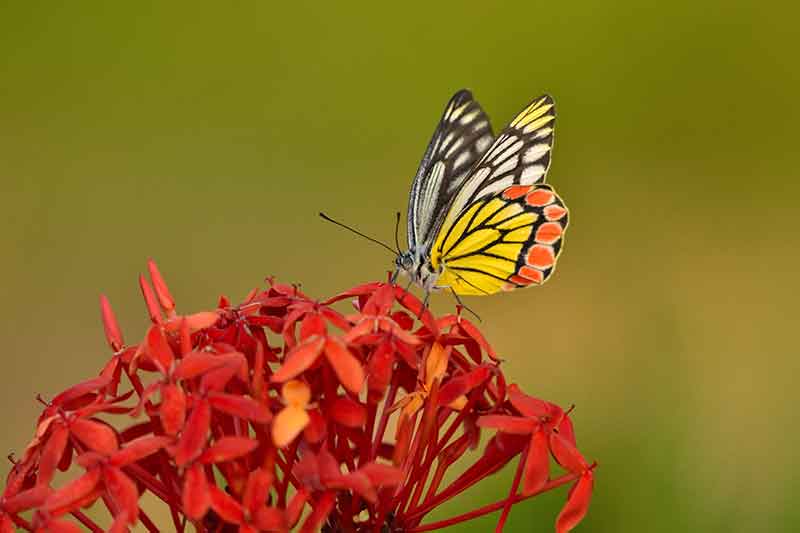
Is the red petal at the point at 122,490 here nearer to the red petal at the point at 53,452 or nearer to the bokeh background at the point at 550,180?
the red petal at the point at 53,452

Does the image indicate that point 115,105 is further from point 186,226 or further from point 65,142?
point 186,226

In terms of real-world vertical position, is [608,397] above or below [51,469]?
below

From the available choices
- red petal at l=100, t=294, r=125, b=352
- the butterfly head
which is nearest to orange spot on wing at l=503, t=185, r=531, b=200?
the butterfly head

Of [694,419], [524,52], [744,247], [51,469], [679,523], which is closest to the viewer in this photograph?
[51,469]

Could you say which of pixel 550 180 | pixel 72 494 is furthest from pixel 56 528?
pixel 550 180

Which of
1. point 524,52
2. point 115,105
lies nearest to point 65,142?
point 115,105

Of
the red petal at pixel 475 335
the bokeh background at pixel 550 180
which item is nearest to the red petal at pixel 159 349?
the red petal at pixel 475 335
